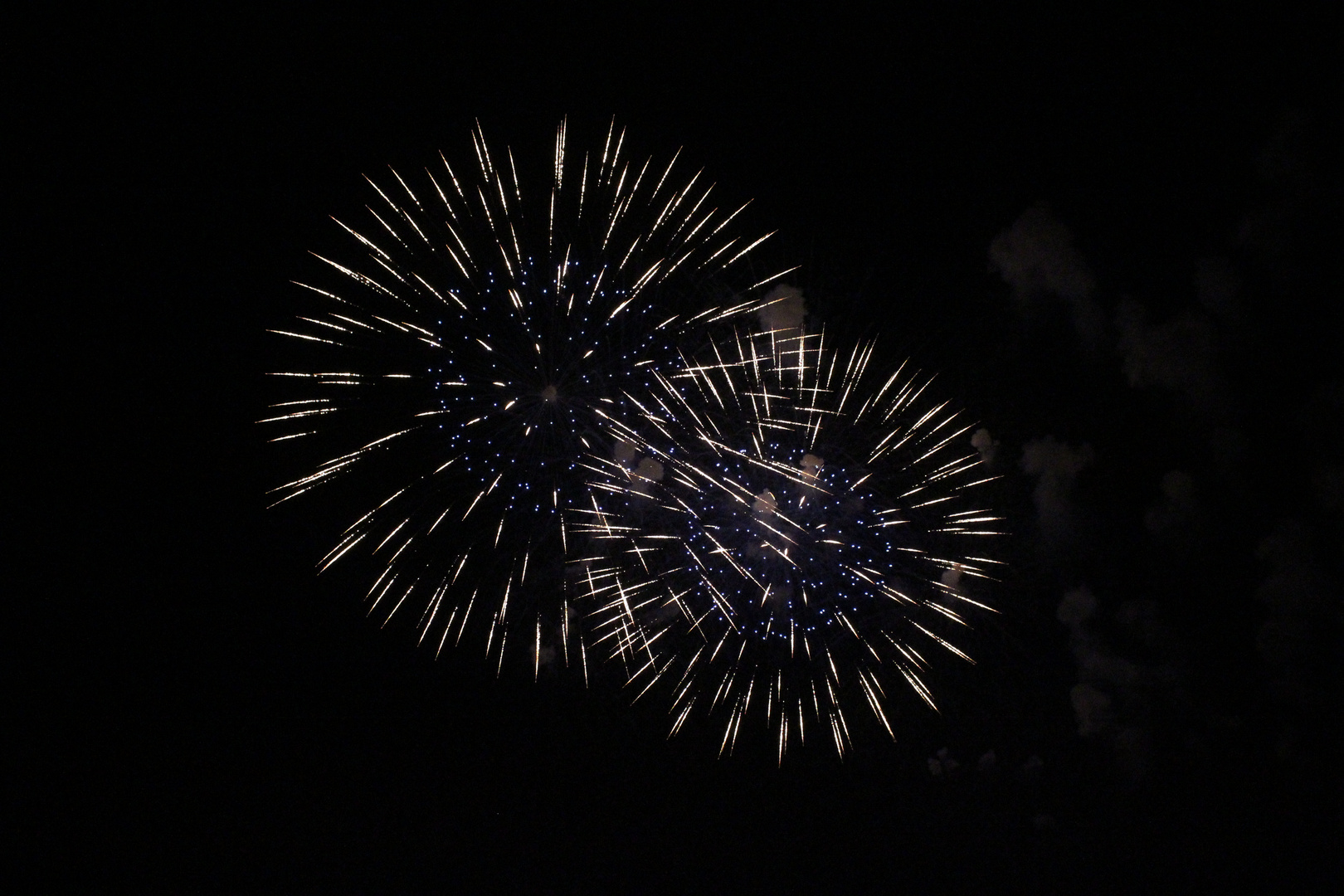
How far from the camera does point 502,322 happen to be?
5887mm

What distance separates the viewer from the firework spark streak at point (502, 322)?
589 centimetres

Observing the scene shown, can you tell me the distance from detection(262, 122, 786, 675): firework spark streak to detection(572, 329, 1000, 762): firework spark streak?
523 mm

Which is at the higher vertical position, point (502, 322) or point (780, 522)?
point (502, 322)

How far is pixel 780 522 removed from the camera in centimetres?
646

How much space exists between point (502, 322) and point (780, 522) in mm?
3513

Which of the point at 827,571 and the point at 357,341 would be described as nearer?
the point at 357,341

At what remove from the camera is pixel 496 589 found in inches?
255

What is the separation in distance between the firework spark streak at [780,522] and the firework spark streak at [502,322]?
0.52m

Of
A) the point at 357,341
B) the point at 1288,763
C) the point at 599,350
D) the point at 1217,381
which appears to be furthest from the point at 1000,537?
the point at 357,341

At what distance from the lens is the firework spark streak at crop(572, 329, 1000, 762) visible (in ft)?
20.5

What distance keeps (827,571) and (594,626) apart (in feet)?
8.53

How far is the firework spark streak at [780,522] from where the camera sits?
20.5 ft

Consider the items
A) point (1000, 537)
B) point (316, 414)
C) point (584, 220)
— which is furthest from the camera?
point (1000, 537)

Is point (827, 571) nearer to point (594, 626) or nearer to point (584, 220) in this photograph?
point (594, 626)
